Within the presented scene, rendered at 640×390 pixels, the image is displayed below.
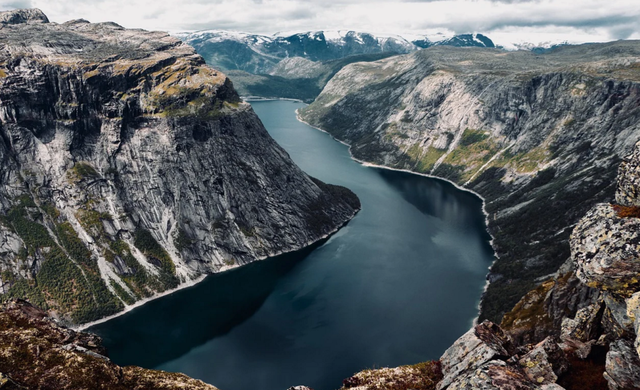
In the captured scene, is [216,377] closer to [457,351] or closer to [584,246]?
[457,351]

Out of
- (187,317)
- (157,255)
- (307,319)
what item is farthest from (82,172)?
(307,319)

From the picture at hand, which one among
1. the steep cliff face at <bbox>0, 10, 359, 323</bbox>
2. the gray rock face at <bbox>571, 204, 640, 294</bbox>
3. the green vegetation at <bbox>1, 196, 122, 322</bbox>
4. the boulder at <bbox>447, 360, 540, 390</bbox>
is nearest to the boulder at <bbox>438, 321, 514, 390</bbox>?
the boulder at <bbox>447, 360, 540, 390</bbox>

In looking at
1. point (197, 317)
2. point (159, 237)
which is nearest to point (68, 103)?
point (159, 237)

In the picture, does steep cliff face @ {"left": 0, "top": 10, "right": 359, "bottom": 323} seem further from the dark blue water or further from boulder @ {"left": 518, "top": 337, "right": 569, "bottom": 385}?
boulder @ {"left": 518, "top": 337, "right": 569, "bottom": 385}

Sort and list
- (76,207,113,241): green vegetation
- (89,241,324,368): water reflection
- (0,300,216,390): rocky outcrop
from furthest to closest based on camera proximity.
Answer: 1. (76,207,113,241): green vegetation
2. (89,241,324,368): water reflection
3. (0,300,216,390): rocky outcrop

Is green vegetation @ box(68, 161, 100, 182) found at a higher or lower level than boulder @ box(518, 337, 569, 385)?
lower
